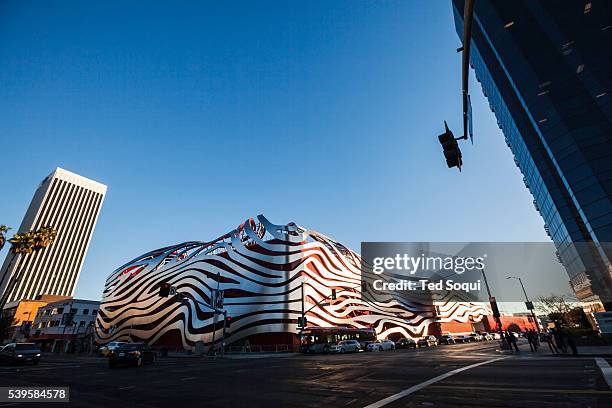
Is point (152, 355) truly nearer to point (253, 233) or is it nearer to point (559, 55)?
point (253, 233)

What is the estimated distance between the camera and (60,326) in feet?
269

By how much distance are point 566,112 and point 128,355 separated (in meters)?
55.8

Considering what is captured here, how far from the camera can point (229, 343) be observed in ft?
154

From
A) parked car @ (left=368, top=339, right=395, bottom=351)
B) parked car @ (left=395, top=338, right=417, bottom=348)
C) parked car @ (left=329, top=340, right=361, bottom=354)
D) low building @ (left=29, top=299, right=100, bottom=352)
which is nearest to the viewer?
parked car @ (left=329, top=340, right=361, bottom=354)

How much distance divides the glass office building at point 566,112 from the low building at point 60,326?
10543 centimetres

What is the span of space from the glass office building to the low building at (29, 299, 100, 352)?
10543 centimetres

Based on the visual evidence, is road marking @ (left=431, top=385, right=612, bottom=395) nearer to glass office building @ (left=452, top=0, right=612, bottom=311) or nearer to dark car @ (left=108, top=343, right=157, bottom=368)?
dark car @ (left=108, top=343, right=157, bottom=368)

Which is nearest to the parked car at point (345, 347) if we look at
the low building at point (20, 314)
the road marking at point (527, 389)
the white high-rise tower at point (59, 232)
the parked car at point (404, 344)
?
the parked car at point (404, 344)

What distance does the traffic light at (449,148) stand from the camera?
245 inches

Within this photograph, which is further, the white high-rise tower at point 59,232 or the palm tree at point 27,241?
the white high-rise tower at point 59,232

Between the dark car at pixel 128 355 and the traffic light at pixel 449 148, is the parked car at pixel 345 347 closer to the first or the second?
the dark car at pixel 128 355

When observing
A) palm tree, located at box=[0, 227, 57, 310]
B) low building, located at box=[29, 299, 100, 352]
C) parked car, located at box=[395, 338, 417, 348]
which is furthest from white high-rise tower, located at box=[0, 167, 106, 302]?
parked car, located at box=[395, 338, 417, 348]

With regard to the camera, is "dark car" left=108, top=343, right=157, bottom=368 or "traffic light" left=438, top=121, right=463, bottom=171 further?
"dark car" left=108, top=343, right=157, bottom=368

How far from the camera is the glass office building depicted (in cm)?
3412
